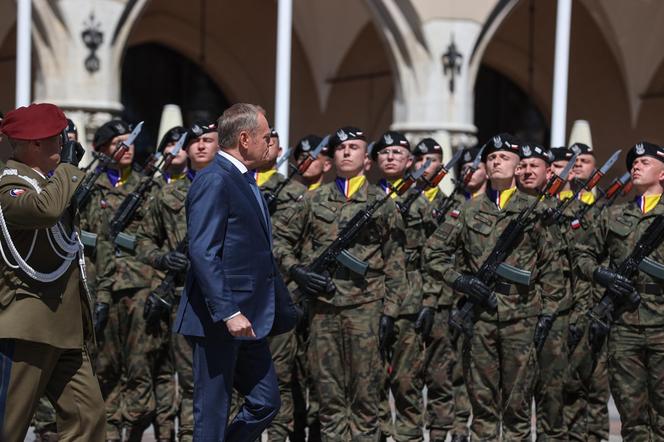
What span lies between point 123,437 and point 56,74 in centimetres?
566

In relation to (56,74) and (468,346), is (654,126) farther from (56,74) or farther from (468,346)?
(468,346)

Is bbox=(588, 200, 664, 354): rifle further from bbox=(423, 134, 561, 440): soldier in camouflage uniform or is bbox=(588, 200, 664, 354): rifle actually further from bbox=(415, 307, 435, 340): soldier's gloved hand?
bbox=(415, 307, 435, 340): soldier's gloved hand

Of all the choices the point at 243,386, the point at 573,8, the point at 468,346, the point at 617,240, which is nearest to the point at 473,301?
the point at 468,346

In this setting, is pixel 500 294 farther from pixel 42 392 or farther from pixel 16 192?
pixel 16 192

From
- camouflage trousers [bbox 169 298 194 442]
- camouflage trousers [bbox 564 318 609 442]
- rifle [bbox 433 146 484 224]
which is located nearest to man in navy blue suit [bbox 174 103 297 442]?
camouflage trousers [bbox 169 298 194 442]

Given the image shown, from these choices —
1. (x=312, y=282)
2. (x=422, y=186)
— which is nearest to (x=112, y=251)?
(x=312, y=282)

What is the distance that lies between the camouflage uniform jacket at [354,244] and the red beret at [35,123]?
214 centimetres

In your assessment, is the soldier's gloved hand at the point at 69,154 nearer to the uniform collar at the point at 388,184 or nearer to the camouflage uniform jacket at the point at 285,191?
the camouflage uniform jacket at the point at 285,191

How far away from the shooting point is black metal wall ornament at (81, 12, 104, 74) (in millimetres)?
12602

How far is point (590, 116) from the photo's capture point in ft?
61.4

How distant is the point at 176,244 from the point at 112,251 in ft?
1.25

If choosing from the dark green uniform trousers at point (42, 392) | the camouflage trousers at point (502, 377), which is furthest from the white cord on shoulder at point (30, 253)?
the camouflage trousers at point (502, 377)

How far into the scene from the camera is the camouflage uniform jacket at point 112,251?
7.31 metres

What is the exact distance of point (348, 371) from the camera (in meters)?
6.82
